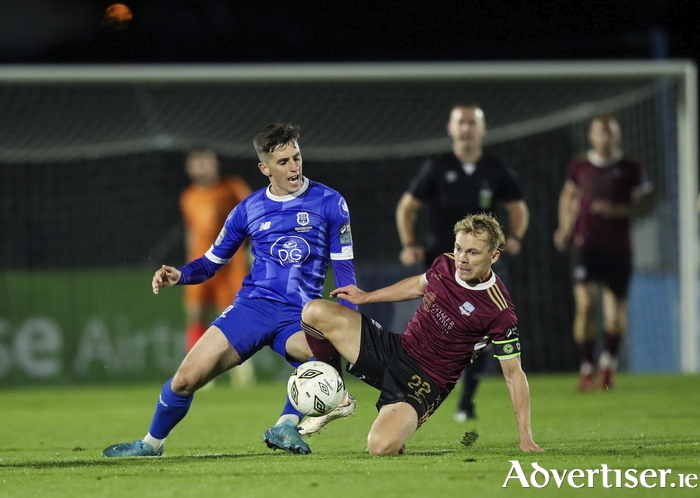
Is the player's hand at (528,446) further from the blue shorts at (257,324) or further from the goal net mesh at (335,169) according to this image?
the goal net mesh at (335,169)

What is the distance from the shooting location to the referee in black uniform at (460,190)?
8117 millimetres

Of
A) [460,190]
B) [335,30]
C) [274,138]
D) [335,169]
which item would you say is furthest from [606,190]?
[335,30]

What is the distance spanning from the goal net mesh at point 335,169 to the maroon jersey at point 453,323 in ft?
21.7

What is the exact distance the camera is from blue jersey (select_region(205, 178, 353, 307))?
596 centimetres

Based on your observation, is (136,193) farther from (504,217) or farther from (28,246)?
(504,217)

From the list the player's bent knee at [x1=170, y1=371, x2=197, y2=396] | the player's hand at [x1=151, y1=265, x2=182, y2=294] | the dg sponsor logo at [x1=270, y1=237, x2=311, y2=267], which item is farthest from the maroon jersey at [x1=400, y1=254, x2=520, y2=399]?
the player's hand at [x1=151, y1=265, x2=182, y2=294]

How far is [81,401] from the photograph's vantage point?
10.7 meters

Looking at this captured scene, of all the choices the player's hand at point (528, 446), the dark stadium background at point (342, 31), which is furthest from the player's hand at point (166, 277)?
the dark stadium background at point (342, 31)

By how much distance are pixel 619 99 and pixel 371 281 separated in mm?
3485

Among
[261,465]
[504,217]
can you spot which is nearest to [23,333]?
[504,217]

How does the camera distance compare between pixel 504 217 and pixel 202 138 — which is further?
pixel 504 217

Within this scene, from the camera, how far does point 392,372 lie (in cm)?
585

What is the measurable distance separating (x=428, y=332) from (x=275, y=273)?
84 cm

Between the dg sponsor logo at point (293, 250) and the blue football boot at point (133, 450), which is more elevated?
the dg sponsor logo at point (293, 250)
